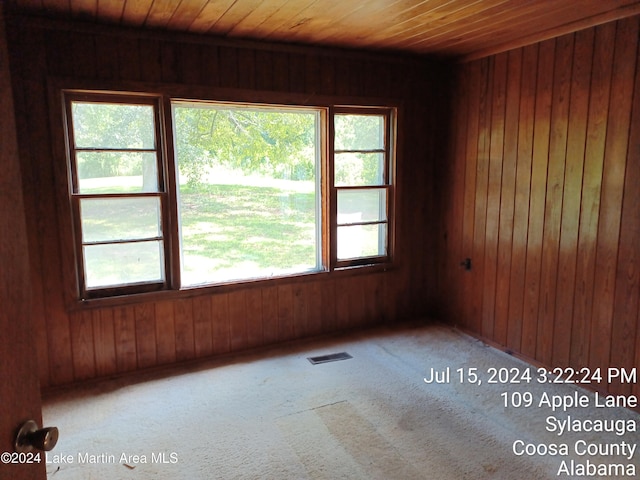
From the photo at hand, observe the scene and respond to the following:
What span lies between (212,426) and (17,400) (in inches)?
71.7

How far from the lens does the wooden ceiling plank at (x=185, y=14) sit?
2.46 meters

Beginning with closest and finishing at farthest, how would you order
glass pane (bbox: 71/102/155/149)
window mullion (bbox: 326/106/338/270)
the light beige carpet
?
the light beige carpet → glass pane (bbox: 71/102/155/149) → window mullion (bbox: 326/106/338/270)

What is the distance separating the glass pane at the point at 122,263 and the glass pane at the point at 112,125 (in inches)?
27.6

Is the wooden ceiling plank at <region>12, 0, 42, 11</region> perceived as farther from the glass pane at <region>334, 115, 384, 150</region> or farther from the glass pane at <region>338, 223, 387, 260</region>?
the glass pane at <region>338, 223, 387, 260</region>

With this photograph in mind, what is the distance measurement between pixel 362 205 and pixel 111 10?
2315mm

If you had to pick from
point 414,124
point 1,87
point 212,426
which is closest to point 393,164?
point 414,124

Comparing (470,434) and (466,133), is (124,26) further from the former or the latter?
(470,434)

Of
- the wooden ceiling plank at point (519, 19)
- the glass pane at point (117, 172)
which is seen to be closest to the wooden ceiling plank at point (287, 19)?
the wooden ceiling plank at point (519, 19)

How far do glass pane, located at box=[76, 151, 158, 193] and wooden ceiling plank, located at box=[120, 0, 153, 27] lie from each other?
83cm

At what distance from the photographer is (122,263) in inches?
122

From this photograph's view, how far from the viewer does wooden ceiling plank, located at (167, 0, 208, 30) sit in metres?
2.46

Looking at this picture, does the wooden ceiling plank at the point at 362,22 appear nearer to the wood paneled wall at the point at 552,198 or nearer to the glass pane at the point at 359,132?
the glass pane at the point at 359,132

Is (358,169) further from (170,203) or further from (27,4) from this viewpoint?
(27,4)

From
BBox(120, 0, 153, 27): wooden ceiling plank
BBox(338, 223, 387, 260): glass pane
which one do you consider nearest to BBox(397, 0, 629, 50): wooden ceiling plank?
BBox(338, 223, 387, 260): glass pane
